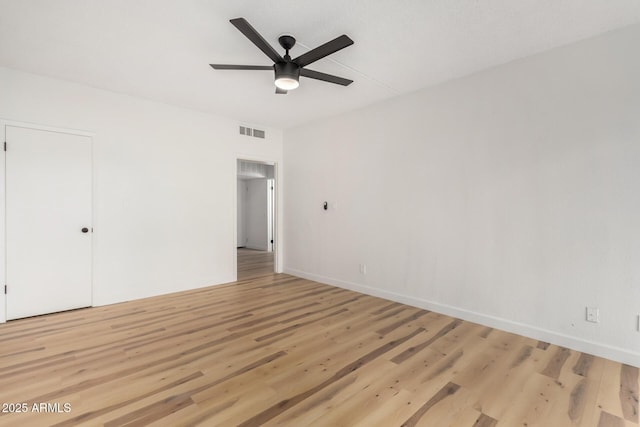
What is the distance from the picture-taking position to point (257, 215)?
953cm

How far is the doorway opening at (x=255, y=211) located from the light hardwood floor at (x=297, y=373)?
14.9 ft

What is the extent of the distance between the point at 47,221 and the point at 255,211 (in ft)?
20.3

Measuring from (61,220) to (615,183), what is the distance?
6.00 m

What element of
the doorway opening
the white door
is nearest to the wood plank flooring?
the doorway opening

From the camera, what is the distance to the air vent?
17.6 ft

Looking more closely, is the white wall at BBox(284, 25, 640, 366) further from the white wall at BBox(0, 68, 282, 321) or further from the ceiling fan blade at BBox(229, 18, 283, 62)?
the ceiling fan blade at BBox(229, 18, 283, 62)

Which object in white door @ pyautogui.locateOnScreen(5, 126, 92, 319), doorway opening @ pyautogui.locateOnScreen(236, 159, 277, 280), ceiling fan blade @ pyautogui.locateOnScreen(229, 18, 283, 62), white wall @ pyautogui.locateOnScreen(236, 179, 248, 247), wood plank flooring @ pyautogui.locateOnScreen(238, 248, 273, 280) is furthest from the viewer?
white wall @ pyautogui.locateOnScreen(236, 179, 248, 247)

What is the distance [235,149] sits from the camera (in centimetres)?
525

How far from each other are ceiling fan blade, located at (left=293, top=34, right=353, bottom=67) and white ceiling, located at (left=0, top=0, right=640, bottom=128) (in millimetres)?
301

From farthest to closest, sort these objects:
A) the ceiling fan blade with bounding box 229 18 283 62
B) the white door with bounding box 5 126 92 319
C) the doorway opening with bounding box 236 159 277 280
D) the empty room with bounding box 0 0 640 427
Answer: the doorway opening with bounding box 236 159 277 280 < the white door with bounding box 5 126 92 319 < the empty room with bounding box 0 0 640 427 < the ceiling fan blade with bounding box 229 18 283 62

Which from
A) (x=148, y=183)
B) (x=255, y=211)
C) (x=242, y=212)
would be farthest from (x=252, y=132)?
(x=242, y=212)

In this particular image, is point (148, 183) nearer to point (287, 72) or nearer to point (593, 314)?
point (287, 72)

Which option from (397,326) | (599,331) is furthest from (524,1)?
(397,326)

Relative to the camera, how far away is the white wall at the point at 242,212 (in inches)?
388
